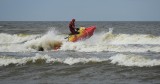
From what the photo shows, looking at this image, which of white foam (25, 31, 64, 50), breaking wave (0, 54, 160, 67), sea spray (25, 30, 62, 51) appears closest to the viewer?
breaking wave (0, 54, 160, 67)

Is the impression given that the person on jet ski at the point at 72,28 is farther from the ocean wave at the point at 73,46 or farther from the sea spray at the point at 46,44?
the sea spray at the point at 46,44

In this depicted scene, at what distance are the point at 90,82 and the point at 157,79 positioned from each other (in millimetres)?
2089

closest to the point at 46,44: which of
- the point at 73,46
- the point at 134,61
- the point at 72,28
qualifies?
the point at 73,46

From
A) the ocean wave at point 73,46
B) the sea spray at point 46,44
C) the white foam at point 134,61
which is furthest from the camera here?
the sea spray at point 46,44

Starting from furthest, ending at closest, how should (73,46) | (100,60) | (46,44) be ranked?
(46,44) < (73,46) < (100,60)

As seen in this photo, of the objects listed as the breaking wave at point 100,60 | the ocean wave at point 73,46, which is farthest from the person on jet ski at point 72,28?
the breaking wave at point 100,60

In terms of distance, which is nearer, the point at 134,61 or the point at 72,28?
the point at 134,61

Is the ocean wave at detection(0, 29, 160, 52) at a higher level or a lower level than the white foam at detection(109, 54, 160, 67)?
lower

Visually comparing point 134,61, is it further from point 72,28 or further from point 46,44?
point 46,44

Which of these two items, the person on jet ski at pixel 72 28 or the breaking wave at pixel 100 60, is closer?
the breaking wave at pixel 100 60

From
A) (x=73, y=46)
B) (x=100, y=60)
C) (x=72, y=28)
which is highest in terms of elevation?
(x=72, y=28)

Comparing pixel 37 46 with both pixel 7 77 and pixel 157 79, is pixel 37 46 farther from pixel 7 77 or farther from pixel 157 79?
pixel 157 79

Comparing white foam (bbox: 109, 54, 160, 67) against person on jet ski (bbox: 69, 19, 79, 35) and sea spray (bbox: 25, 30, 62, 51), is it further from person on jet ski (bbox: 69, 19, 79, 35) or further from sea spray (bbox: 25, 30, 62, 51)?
sea spray (bbox: 25, 30, 62, 51)

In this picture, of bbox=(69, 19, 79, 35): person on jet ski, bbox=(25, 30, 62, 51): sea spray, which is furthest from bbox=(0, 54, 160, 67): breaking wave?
bbox=(25, 30, 62, 51): sea spray
